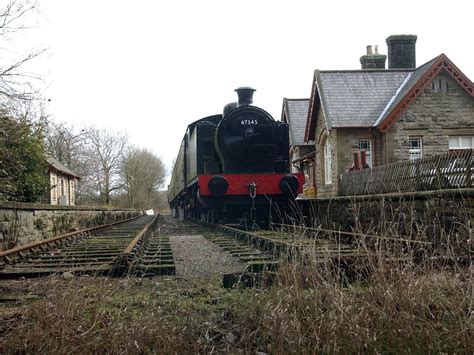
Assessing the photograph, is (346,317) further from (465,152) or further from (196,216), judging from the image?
(196,216)

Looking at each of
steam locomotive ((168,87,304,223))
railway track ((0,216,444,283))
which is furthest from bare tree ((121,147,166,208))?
Answer: railway track ((0,216,444,283))

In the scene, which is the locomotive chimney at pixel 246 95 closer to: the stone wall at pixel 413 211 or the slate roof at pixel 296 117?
the stone wall at pixel 413 211

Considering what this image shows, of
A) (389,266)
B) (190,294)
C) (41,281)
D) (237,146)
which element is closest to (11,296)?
(41,281)

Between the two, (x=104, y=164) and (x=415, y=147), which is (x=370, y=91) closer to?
(x=415, y=147)

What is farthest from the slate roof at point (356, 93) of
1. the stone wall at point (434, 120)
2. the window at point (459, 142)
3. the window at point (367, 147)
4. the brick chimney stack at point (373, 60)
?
the brick chimney stack at point (373, 60)

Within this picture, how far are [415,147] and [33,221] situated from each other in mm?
15999

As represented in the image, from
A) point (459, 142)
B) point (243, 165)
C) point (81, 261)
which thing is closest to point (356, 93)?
point (459, 142)

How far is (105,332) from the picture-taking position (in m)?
2.83

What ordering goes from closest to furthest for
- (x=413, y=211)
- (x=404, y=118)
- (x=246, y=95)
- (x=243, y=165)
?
(x=413, y=211) → (x=243, y=165) → (x=246, y=95) → (x=404, y=118)

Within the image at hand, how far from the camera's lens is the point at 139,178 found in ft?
200

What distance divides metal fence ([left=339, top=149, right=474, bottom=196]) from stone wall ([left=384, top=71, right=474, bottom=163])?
863 centimetres

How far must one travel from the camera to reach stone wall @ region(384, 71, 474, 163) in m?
20.3

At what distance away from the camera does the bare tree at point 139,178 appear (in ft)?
198

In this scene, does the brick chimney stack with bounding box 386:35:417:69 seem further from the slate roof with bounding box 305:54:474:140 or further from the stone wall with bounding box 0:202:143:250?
the stone wall with bounding box 0:202:143:250
